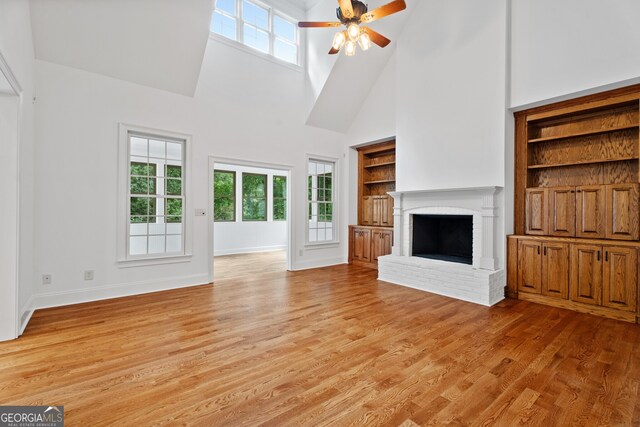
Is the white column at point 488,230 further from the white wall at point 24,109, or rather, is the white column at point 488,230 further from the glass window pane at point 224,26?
the white wall at point 24,109

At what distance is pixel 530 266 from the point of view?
13.1 ft

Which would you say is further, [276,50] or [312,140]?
[312,140]

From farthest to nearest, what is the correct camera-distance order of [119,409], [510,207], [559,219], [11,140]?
[510,207] < [559,219] < [11,140] < [119,409]

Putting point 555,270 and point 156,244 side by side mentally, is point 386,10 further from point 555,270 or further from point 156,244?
point 156,244

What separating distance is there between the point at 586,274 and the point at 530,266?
566 mm

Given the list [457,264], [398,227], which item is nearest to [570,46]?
[457,264]

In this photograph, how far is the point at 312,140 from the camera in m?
6.28

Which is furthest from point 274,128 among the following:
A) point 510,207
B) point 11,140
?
point 510,207

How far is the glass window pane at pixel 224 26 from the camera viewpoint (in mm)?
5078

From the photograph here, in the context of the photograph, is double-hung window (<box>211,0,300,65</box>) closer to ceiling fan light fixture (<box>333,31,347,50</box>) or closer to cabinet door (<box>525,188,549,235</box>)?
ceiling fan light fixture (<box>333,31,347,50</box>)

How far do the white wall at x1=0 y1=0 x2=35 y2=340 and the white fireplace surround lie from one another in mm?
4585

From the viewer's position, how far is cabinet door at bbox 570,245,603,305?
11.4 ft

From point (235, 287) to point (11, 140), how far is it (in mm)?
3032

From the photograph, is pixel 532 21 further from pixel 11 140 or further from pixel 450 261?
pixel 11 140
